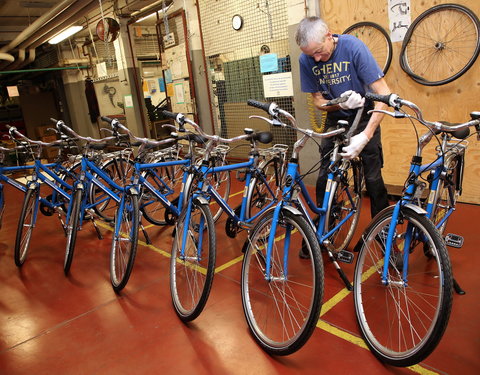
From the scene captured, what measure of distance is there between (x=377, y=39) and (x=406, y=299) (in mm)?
2764

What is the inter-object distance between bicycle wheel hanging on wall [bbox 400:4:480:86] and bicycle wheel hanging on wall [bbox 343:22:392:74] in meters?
0.16

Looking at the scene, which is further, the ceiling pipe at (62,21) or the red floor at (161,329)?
the ceiling pipe at (62,21)

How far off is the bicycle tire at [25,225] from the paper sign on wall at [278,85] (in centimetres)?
310

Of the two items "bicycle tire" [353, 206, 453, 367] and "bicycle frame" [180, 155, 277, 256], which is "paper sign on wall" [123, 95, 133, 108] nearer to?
"bicycle frame" [180, 155, 277, 256]

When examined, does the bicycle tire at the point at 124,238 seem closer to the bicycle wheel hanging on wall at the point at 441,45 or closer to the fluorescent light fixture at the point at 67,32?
the bicycle wheel hanging on wall at the point at 441,45

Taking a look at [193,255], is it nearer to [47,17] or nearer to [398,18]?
[398,18]

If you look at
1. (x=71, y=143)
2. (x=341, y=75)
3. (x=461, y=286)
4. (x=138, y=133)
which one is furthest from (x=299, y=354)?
(x=138, y=133)

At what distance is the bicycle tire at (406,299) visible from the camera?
1.51 m

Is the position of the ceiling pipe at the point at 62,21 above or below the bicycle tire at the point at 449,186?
above

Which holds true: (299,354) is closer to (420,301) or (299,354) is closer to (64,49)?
(420,301)

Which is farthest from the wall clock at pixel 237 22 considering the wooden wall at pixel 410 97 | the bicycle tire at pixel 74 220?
the bicycle tire at pixel 74 220

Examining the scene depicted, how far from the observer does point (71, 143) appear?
3754 millimetres

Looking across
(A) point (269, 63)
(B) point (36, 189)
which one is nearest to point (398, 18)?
(A) point (269, 63)

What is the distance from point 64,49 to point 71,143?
7.91 metres
